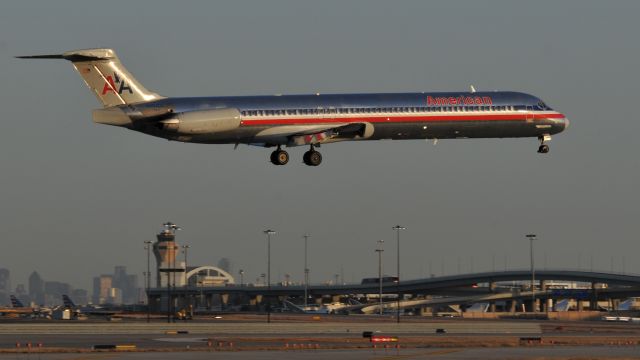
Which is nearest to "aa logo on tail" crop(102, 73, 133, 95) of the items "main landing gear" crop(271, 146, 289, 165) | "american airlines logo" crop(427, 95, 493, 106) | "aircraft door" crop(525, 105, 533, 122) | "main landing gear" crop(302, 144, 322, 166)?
"main landing gear" crop(271, 146, 289, 165)

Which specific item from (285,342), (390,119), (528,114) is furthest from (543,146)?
(285,342)

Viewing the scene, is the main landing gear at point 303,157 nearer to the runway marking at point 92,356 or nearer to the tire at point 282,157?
the tire at point 282,157

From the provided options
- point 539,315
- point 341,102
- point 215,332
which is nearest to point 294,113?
point 341,102

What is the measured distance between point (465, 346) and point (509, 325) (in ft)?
92.5

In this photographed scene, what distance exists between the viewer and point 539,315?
17550cm

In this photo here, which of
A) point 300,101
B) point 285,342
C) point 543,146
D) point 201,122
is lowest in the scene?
point 285,342

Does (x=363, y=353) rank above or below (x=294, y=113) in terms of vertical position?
below

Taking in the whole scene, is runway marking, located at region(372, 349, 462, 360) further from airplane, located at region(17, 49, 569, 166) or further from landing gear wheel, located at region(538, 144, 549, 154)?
landing gear wheel, located at region(538, 144, 549, 154)

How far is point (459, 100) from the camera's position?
280 ft

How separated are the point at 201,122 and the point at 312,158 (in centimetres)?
1002

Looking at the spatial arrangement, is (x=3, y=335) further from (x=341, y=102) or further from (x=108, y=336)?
(x=341, y=102)

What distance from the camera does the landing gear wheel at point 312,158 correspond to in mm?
83856

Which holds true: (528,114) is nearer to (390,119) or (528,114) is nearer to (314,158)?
(390,119)

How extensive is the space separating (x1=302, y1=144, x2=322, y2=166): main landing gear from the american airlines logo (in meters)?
8.65
